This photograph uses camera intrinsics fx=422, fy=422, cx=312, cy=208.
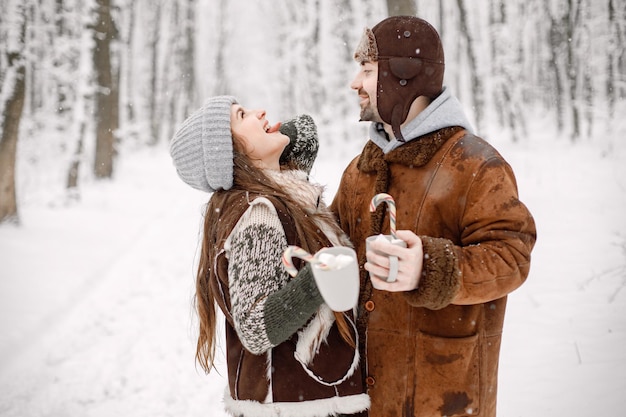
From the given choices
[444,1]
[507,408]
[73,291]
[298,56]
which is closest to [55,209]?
[73,291]

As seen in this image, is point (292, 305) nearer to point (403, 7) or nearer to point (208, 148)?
point (208, 148)

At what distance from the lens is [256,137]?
94.6 inches

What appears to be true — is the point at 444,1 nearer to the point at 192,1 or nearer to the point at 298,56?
the point at 298,56

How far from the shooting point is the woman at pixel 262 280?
180cm

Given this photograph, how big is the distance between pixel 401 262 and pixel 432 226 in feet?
1.89

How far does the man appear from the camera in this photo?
1696 mm

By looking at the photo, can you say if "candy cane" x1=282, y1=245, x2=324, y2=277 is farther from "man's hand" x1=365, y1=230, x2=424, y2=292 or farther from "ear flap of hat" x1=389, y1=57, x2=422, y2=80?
"ear flap of hat" x1=389, y1=57, x2=422, y2=80

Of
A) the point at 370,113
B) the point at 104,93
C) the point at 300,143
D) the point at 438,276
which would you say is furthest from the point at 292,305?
the point at 104,93

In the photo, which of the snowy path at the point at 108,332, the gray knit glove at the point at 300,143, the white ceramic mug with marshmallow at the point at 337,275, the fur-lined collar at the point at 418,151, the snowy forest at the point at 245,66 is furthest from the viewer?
the snowy forest at the point at 245,66

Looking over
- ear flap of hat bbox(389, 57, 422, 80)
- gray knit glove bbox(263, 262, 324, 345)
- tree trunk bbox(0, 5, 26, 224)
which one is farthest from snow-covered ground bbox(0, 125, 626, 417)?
ear flap of hat bbox(389, 57, 422, 80)

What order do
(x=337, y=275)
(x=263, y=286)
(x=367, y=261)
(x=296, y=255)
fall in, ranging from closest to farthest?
(x=337, y=275) → (x=296, y=255) → (x=263, y=286) → (x=367, y=261)

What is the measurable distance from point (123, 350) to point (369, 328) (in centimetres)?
422

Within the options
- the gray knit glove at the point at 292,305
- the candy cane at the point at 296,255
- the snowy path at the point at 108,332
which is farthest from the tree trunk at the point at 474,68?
the candy cane at the point at 296,255

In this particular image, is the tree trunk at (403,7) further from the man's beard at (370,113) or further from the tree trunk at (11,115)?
the tree trunk at (11,115)
